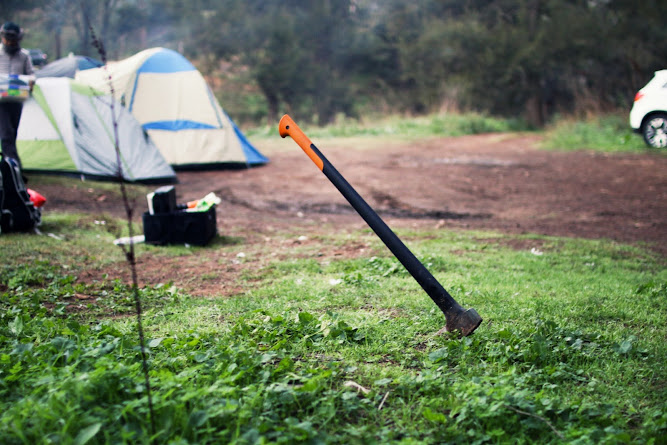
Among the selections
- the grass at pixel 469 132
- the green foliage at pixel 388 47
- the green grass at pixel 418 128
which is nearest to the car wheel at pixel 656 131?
the grass at pixel 469 132

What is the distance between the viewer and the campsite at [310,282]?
2.15 meters

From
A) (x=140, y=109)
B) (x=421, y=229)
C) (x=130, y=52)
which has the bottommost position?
(x=421, y=229)

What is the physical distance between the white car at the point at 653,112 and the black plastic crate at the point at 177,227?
9.02 metres

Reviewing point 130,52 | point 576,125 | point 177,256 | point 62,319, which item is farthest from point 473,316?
point 130,52

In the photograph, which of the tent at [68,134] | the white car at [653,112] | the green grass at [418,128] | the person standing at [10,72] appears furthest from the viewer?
the green grass at [418,128]

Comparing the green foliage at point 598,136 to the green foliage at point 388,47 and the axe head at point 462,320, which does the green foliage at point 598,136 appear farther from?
the axe head at point 462,320

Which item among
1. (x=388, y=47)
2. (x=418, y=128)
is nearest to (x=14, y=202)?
(x=418, y=128)

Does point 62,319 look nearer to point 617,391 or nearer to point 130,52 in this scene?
point 617,391

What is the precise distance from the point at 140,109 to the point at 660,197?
344 inches

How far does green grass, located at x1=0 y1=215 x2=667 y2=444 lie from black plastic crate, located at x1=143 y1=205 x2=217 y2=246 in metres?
1.06

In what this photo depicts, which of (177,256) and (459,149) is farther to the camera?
(459,149)

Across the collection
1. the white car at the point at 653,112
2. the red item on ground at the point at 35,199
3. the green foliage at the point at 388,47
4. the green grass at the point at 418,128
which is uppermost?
the green foliage at the point at 388,47

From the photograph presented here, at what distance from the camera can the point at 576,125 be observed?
54.4 feet

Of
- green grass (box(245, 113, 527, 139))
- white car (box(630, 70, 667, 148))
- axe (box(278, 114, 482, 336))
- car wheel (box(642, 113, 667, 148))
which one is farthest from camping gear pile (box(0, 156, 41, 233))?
green grass (box(245, 113, 527, 139))
